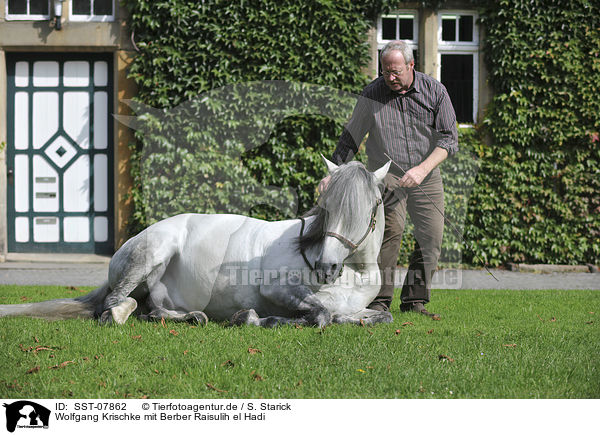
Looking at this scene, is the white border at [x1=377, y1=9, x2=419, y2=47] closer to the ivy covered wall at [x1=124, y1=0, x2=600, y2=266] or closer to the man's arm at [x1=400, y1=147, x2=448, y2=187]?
the ivy covered wall at [x1=124, y1=0, x2=600, y2=266]

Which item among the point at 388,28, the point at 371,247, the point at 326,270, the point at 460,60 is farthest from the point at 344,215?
the point at 460,60

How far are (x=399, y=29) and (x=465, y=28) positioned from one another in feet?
3.89

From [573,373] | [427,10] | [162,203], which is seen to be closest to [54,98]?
[162,203]

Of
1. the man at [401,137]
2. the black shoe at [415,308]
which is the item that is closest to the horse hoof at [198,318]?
the man at [401,137]

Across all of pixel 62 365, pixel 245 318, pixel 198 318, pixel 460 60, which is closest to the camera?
pixel 62 365

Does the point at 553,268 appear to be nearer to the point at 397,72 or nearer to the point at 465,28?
the point at 465,28

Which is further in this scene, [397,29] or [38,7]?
[397,29]

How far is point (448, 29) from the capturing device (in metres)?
10.4

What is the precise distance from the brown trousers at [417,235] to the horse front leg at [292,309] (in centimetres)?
100

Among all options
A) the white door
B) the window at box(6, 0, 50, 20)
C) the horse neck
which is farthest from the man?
the window at box(6, 0, 50, 20)

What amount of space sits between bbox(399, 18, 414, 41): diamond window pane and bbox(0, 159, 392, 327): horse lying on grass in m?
6.95

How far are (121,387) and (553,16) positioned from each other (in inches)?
374

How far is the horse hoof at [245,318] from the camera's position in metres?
4.15
